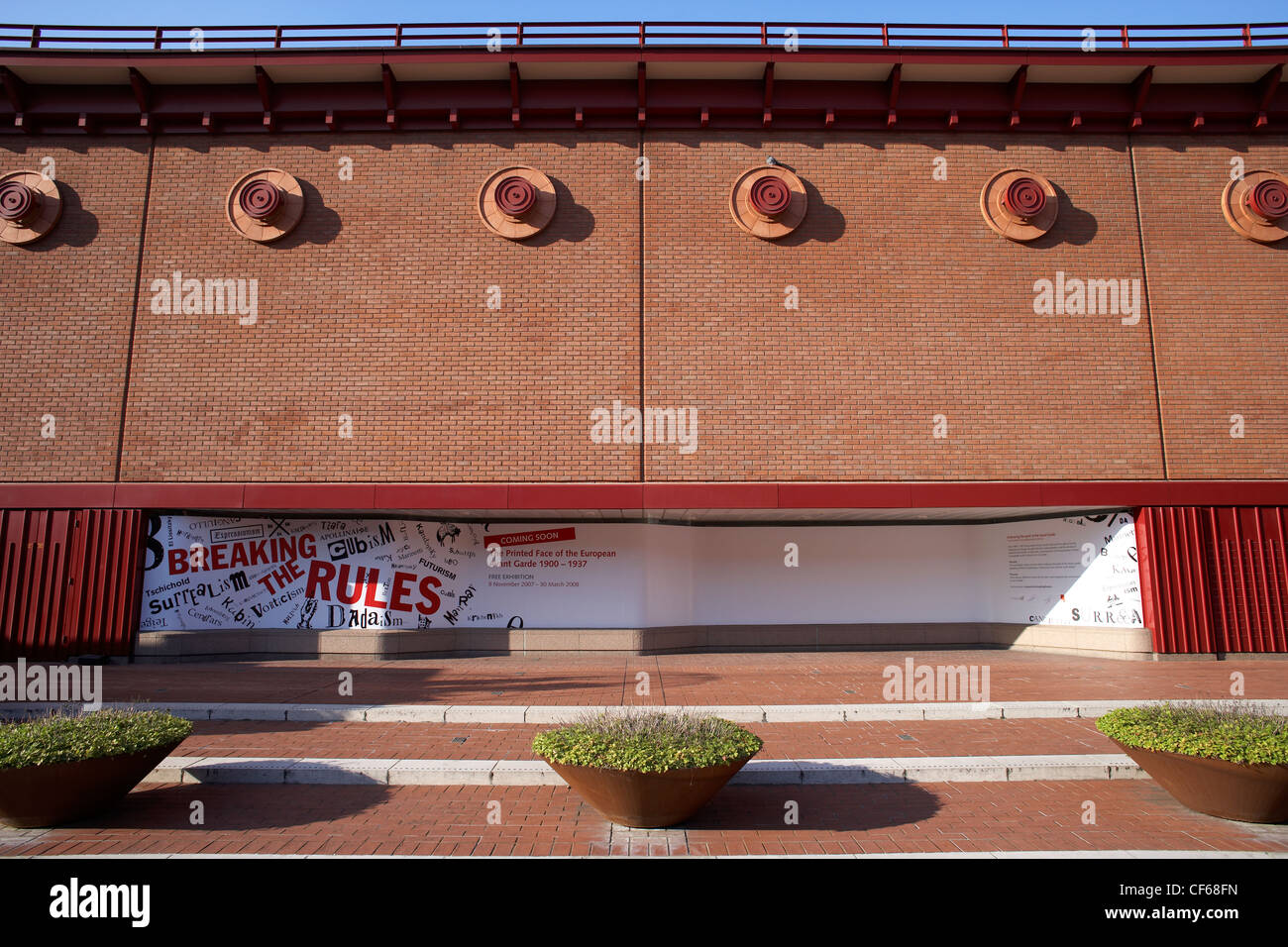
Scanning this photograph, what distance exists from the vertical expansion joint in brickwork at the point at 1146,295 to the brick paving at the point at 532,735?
883 centimetres

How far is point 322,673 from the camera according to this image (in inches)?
494

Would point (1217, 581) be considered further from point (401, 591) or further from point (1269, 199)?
point (401, 591)

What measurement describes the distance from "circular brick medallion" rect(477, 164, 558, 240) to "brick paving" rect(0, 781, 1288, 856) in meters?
11.5

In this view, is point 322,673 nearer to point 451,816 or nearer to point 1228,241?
point 451,816

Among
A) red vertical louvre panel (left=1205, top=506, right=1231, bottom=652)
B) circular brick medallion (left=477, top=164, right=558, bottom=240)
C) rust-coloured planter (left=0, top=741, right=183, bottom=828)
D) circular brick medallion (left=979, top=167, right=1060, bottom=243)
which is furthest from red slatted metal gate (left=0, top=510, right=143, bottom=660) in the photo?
red vertical louvre panel (left=1205, top=506, right=1231, bottom=652)

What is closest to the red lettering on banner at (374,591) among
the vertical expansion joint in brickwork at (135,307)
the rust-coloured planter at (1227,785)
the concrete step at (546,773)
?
the vertical expansion joint in brickwork at (135,307)

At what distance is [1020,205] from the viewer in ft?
49.9

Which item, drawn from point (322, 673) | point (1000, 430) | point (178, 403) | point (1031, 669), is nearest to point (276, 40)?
point (178, 403)

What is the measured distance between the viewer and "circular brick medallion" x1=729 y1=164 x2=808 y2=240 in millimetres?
15170

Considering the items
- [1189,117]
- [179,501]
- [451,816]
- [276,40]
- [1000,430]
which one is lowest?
[451,816]

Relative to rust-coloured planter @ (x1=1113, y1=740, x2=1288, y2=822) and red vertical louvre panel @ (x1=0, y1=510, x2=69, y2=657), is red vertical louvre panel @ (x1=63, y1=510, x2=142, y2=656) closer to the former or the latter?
red vertical louvre panel @ (x1=0, y1=510, x2=69, y2=657)

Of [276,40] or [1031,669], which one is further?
[276,40]

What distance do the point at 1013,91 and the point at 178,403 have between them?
18.2m

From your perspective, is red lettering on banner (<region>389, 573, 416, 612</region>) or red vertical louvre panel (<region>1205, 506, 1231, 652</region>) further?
red lettering on banner (<region>389, 573, 416, 612</region>)
